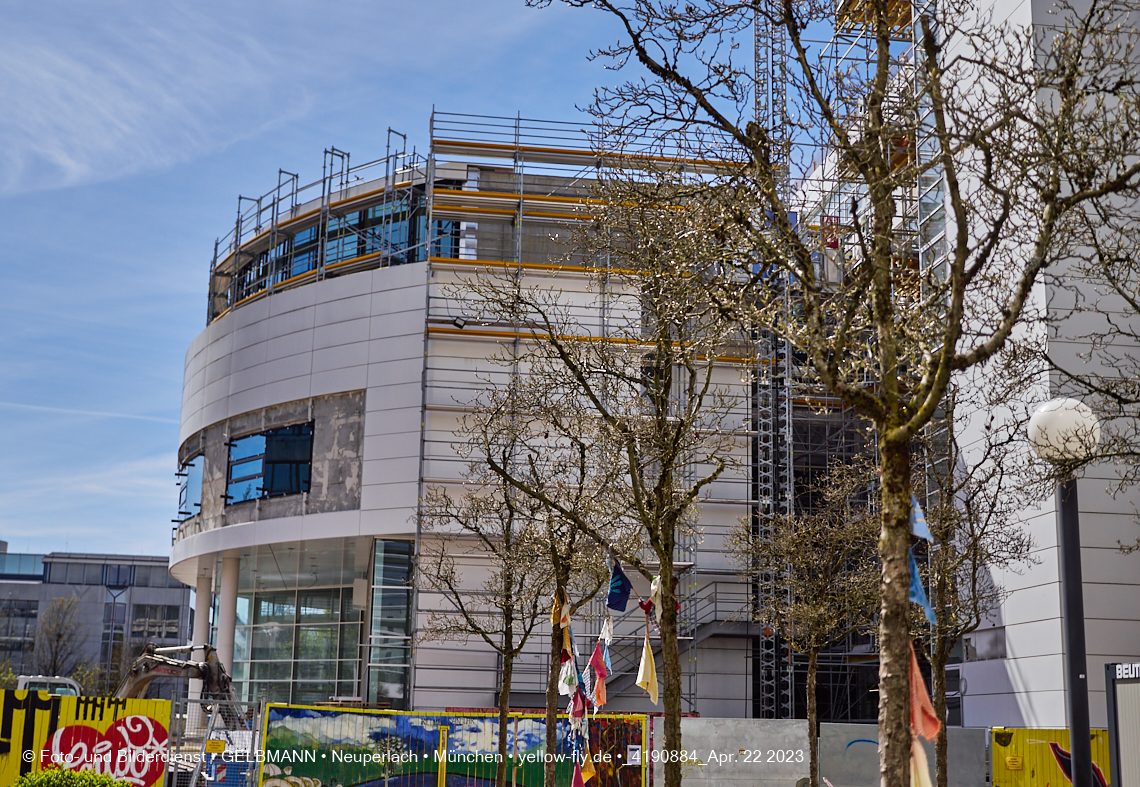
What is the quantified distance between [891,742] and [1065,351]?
19.7m

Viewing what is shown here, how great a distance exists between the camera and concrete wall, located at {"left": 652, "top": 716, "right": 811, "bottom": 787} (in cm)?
2334

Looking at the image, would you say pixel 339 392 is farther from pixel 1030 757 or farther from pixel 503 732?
pixel 1030 757

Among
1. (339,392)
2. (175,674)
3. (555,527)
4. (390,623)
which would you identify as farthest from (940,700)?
(339,392)

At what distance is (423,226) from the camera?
38938 mm

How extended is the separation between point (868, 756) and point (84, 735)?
51.3 ft

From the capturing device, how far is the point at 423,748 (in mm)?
22656

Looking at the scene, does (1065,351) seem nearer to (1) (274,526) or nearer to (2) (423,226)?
(2) (423,226)

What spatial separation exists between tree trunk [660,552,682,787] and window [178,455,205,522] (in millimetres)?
32908

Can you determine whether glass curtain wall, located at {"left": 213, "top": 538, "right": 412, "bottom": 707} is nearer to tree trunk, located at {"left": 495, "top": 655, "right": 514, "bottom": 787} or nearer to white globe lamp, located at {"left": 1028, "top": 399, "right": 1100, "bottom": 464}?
tree trunk, located at {"left": 495, "top": 655, "right": 514, "bottom": 787}

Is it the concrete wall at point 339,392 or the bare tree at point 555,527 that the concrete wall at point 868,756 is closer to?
→ the bare tree at point 555,527

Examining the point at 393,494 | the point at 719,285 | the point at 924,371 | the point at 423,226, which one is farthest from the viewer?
the point at 423,226

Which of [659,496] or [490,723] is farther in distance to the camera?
[490,723]

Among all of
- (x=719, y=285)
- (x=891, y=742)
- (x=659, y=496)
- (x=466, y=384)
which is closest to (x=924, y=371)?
(x=719, y=285)

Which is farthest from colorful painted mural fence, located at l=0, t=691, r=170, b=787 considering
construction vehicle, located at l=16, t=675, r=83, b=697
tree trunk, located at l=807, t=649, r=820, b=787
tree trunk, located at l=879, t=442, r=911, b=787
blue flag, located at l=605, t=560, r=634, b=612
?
tree trunk, located at l=879, t=442, r=911, b=787
